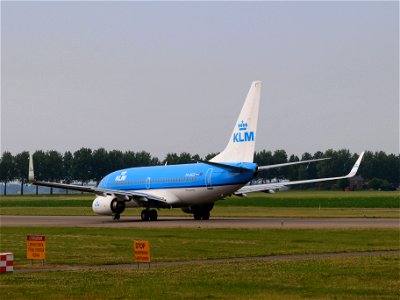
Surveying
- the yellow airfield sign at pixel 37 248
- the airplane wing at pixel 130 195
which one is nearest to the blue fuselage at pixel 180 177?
the airplane wing at pixel 130 195

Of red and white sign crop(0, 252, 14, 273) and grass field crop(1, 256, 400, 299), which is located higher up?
red and white sign crop(0, 252, 14, 273)

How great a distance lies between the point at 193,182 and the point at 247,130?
6.00 m

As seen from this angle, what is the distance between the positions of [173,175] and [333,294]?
45.2 m

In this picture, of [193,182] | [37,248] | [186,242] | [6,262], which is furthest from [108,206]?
[6,262]

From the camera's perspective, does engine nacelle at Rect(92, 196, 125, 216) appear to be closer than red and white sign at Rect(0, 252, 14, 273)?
No

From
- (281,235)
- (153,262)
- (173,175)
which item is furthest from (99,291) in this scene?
(173,175)

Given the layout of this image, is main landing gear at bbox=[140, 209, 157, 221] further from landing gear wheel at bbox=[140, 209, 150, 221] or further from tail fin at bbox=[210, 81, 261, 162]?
tail fin at bbox=[210, 81, 261, 162]

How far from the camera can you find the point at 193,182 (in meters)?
67.1

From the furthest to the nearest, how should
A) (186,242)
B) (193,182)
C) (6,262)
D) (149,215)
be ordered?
(149,215) < (193,182) < (186,242) < (6,262)

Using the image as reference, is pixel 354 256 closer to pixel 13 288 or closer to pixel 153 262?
pixel 153 262

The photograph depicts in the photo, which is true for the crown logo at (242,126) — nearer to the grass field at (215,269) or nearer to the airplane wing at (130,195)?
the airplane wing at (130,195)

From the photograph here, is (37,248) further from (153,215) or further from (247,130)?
(153,215)

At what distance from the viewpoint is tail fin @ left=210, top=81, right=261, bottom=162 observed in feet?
208

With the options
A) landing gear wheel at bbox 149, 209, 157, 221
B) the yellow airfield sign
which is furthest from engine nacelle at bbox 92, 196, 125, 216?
the yellow airfield sign
